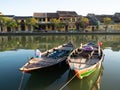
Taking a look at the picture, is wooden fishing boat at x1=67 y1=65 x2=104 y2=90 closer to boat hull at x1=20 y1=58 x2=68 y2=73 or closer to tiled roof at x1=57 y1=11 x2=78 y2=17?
boat hull at x1=20 y1=58 x2=68 y2=73

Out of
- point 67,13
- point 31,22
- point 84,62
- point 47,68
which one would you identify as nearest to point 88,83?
point 84,62

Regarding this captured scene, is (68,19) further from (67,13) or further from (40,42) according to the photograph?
(40,42)

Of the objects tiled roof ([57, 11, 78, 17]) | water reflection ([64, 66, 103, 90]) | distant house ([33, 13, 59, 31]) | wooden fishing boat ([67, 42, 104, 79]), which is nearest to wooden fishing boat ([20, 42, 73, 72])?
wooden fishing boat ([67, 42, 104, 79])

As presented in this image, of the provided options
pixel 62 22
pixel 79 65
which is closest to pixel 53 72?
pixel 79 65

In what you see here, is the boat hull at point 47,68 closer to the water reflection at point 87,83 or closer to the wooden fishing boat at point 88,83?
the wooden fishing boat at point 88,83

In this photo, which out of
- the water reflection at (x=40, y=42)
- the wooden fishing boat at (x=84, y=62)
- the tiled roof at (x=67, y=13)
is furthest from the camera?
the tiled roof at (x=67, y=13)

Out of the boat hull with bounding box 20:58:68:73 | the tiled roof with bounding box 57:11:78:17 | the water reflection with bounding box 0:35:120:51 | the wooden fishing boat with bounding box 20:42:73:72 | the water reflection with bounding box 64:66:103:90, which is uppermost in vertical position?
the tiled roof with bounding box 57:11:78:17

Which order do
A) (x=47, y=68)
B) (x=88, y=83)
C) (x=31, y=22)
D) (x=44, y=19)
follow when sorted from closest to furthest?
(x=88, y=83) < (x=47, y=68) < (x=31, y=22) < (x=44, y=19)

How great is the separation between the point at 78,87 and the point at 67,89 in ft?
2.95

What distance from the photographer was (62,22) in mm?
70188

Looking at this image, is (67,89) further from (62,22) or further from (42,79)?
(62,22)

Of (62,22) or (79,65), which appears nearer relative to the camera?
(79,65)

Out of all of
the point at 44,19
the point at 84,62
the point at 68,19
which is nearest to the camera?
the point at 84,62

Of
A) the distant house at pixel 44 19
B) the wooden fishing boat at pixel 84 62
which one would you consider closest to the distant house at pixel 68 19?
the distant house at pixel 44 19
